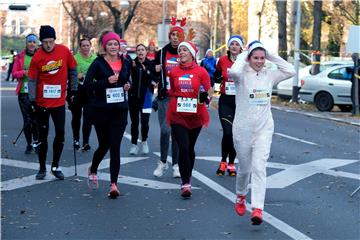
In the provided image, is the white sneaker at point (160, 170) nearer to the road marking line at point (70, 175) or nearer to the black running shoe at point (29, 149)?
the road marking line at point (70, 175)

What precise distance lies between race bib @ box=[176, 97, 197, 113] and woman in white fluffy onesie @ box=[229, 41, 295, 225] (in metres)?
1.44

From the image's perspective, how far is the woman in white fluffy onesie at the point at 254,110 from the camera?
336 inches

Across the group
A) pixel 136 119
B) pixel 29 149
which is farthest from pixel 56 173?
pixel 136 119

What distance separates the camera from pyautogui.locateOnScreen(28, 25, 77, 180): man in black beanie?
1118 centimetres

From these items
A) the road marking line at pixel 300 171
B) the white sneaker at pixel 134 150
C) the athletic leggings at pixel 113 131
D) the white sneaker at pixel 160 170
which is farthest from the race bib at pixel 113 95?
the white sneaker at pixel 134 150

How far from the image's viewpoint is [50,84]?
11258 mm

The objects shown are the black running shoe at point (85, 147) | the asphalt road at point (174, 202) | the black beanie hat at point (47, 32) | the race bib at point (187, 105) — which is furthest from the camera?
the black running shoe at point (85, 147)

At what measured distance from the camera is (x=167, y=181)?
1132cm

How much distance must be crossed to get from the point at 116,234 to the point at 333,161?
681 cm

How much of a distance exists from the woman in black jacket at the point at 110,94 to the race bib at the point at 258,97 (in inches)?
81.5

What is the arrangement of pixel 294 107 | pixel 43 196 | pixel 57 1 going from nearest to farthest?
1. pixel 43 196
2. pixel 294 107
3. pixel 57 1

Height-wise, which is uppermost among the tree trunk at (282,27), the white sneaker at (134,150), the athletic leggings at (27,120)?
the tree trunk at (282,27)

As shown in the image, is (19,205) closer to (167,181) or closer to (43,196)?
(43,196)

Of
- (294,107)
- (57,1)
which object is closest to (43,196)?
(294,107)
